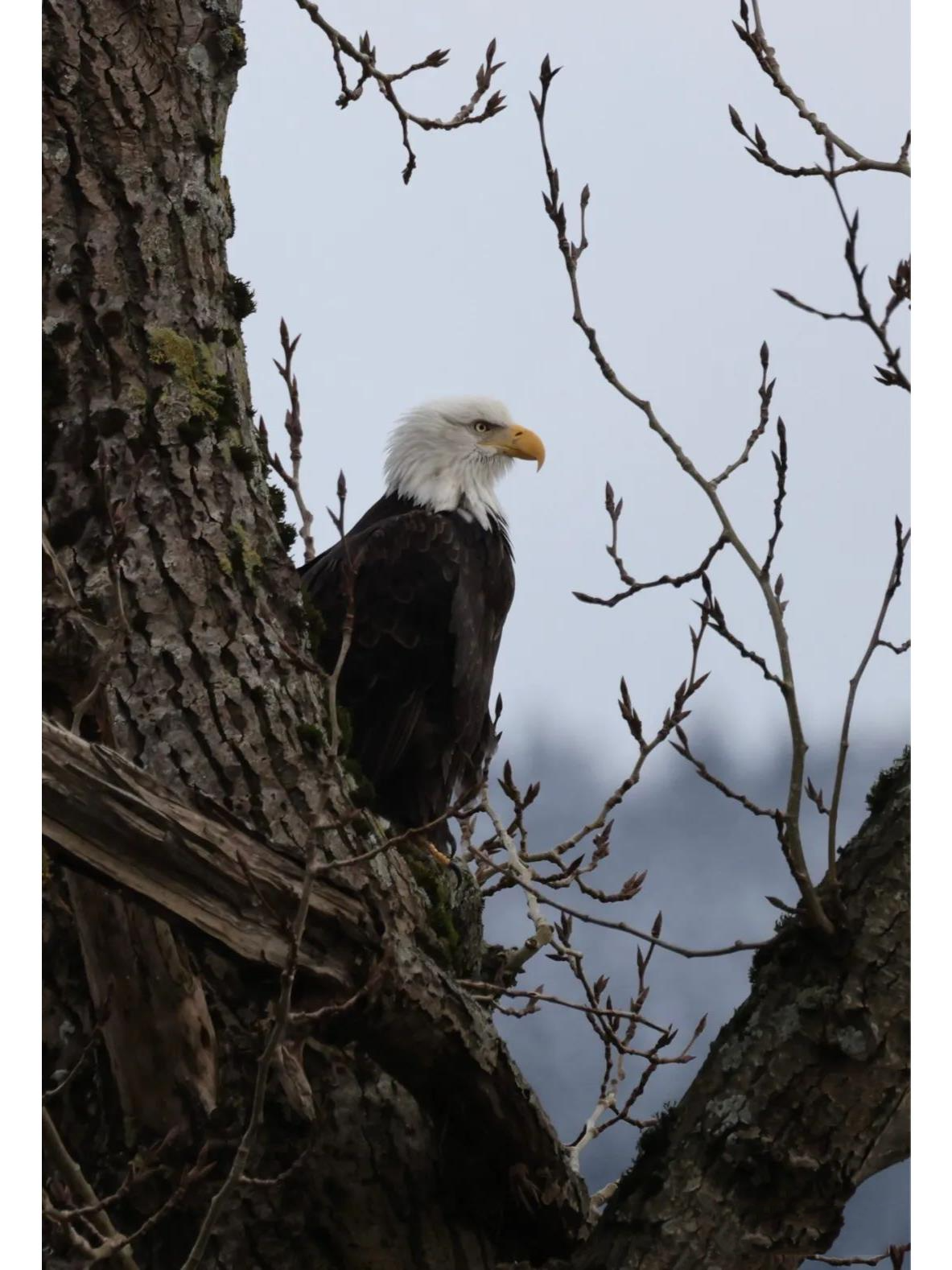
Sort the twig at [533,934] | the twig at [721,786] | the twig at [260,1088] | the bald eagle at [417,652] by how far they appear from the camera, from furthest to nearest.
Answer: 1. the bald eagle at [417,652]
2. the twig at [533,934]
3. the twig at [721,786]
4. the twig at [260,1088]

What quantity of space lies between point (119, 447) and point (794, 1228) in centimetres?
176

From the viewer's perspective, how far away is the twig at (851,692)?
2062mm

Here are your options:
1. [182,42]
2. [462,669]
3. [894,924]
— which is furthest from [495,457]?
[894,924]

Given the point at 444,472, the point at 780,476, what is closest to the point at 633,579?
the point at 780,476

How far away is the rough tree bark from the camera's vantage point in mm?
2131

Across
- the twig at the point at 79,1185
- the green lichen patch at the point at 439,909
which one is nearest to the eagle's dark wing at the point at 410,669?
the green lichen patch at the point at 439,909

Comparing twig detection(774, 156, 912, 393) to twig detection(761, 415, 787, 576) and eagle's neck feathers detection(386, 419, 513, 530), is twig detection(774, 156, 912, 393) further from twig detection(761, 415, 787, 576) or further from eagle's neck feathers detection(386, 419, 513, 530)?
eagle's neck feathers detection(386, 419, 513, 530)

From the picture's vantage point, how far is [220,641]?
109 inches

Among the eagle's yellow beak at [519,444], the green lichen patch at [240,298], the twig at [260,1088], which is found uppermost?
the eagle's yellow beak at [519,444]

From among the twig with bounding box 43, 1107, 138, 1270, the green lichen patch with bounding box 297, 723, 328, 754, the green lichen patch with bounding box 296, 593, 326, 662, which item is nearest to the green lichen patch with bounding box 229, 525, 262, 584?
Result: the green lichen patch with bounding box 296, 593, 326, 662

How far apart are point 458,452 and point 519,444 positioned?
21cm

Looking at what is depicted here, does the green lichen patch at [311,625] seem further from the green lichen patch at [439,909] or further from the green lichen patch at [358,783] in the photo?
the green lichen patch at [439,909]

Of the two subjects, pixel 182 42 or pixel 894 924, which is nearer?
pixel 894 924

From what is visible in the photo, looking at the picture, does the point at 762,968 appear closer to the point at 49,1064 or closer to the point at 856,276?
the point at 856,276
